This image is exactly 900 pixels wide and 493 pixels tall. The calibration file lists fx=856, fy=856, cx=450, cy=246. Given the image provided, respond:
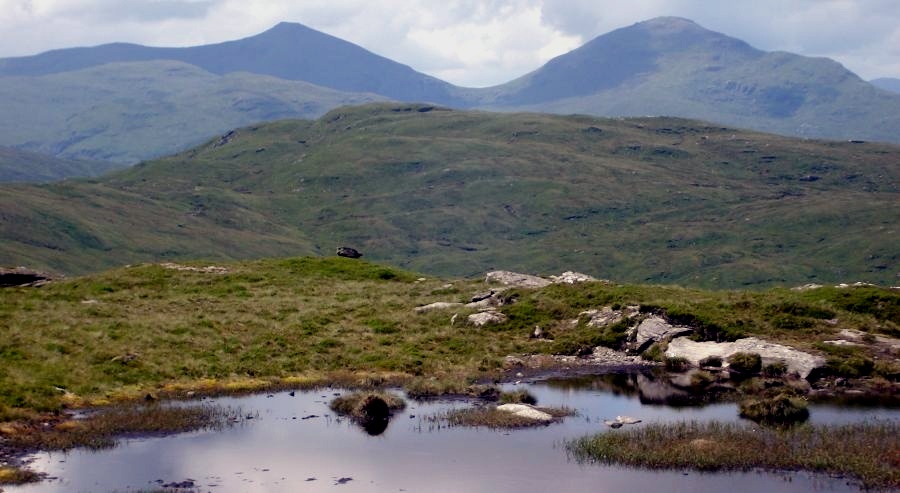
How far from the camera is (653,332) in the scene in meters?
53.6

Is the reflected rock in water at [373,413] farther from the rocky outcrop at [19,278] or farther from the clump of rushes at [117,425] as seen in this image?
the rocky outcrop at [19,278]

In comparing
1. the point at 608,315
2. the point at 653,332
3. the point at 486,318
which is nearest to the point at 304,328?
the point at 486,318

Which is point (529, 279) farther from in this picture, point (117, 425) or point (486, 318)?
point (117, 425)

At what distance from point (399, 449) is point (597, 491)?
9.08 meters

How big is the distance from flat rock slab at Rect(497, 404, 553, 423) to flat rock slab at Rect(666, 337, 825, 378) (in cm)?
1422

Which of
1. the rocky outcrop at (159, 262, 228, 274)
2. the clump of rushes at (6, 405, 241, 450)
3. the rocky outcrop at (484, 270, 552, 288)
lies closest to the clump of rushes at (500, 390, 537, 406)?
the clump of rushes at (6, 405, 241, 450)

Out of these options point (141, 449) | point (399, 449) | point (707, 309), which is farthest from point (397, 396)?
point (707, 309)

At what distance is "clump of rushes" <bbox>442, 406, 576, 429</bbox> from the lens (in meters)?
38.5

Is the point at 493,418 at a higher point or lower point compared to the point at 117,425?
lower

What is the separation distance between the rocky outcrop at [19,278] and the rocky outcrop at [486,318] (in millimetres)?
35153

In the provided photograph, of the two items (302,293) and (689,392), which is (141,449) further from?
(302,293)

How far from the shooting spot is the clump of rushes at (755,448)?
31594 mm

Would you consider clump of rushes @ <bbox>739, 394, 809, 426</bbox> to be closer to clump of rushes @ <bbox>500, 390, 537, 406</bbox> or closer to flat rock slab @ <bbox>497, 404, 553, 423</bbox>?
flat rock slab @ <bbox>497, 404, 553, 423</bbox>

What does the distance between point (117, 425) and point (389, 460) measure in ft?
42.0
